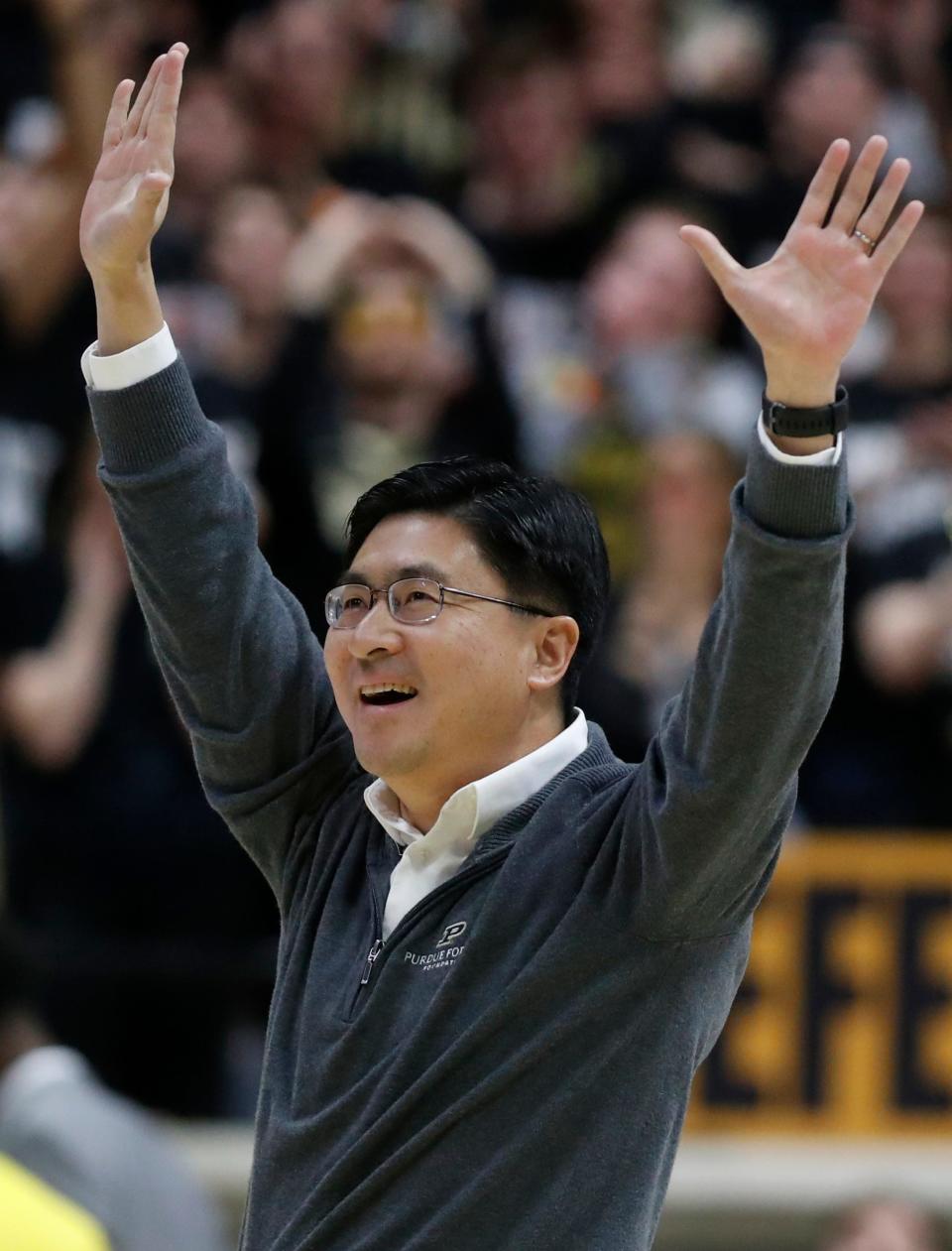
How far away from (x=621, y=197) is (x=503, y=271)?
466mm

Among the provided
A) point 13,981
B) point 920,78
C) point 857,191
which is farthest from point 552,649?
point 920,78

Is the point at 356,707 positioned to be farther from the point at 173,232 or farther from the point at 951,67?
the point at 951,67

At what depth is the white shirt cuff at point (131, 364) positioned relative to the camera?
2.61 m

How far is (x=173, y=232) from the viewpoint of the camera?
6.87 metres

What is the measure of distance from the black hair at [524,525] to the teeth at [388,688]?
16 cm

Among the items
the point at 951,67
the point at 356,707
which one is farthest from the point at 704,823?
the point at 951,67

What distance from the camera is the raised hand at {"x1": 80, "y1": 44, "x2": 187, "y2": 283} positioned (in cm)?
261

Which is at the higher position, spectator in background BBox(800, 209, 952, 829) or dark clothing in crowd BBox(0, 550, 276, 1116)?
spectator in background BBox(800, 209, 952, 829)

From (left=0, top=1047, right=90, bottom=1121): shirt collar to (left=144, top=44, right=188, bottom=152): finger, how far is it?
2072 millimetres

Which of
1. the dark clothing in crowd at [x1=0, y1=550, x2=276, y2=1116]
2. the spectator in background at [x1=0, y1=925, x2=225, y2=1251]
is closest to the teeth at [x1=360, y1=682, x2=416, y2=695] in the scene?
the spectator in background at [x1=0, y1=925, x2=225, y2=1251]

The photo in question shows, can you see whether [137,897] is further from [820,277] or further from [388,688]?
[820,277]

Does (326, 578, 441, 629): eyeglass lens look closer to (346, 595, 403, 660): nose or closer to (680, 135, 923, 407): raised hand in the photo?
(346, 595, 403, 660): nose

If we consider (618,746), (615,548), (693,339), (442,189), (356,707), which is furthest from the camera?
(442,189)

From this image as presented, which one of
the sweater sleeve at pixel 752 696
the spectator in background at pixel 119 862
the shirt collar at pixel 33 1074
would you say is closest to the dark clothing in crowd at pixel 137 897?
the spectator in background at pixel 119 862
